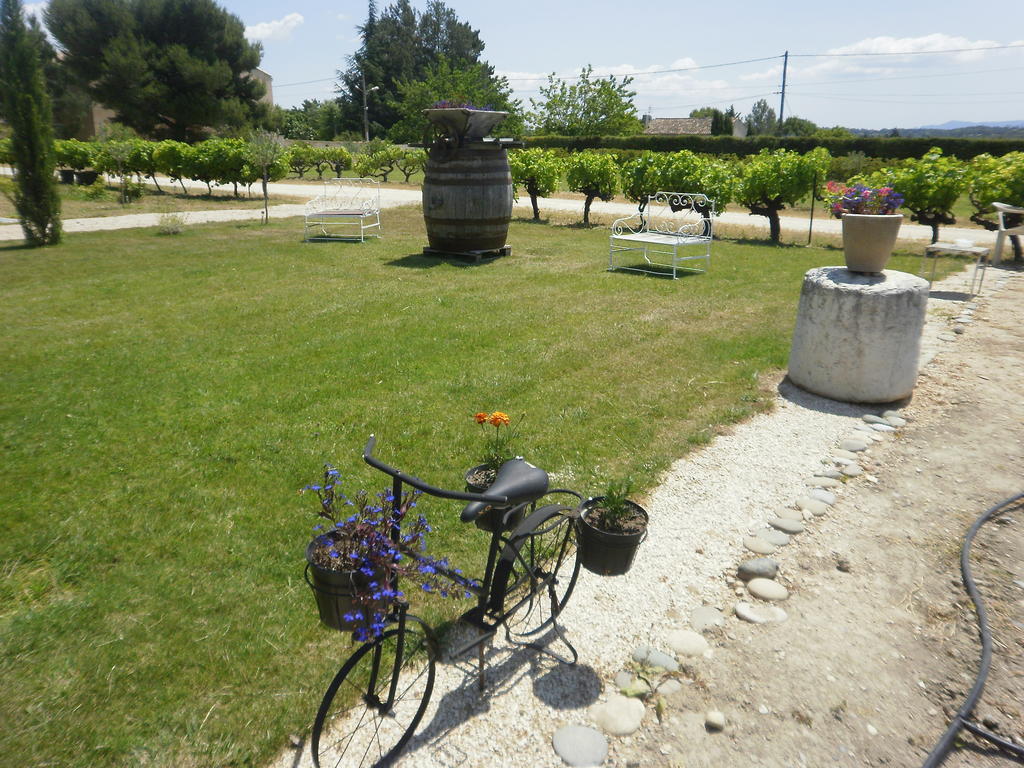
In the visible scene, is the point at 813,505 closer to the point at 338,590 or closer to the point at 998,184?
the point at 338,590

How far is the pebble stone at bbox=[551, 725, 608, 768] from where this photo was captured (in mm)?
2059

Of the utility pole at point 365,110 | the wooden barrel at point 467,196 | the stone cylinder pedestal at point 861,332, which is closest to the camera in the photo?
the stone cylinder pedestal at point 861,332

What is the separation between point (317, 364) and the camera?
554cm

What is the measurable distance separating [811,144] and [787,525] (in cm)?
3268

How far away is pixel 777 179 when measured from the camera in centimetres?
1220

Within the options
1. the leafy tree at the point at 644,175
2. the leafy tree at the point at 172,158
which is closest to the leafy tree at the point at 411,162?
the leafy tree at the point at 172,158

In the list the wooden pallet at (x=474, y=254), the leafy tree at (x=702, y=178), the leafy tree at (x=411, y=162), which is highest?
the leafy tree at (x=411, y=162)

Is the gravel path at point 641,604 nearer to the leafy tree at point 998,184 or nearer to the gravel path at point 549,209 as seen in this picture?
the leafy tree at point 998,184

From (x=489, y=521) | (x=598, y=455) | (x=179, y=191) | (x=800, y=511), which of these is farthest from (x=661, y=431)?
(x=179, y=191)

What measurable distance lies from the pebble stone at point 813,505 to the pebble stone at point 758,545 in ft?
1.50

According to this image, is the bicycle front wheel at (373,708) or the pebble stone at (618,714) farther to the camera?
the pebble stone at (618,714)

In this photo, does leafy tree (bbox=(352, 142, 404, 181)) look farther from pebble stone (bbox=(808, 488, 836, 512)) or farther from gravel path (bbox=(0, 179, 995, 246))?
pebble stone (bbox=(808, 488, 836, 512))

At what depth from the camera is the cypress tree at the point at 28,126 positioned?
10461 mm

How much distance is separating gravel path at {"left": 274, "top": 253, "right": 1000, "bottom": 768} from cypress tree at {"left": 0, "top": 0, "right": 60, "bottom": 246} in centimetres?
1210
